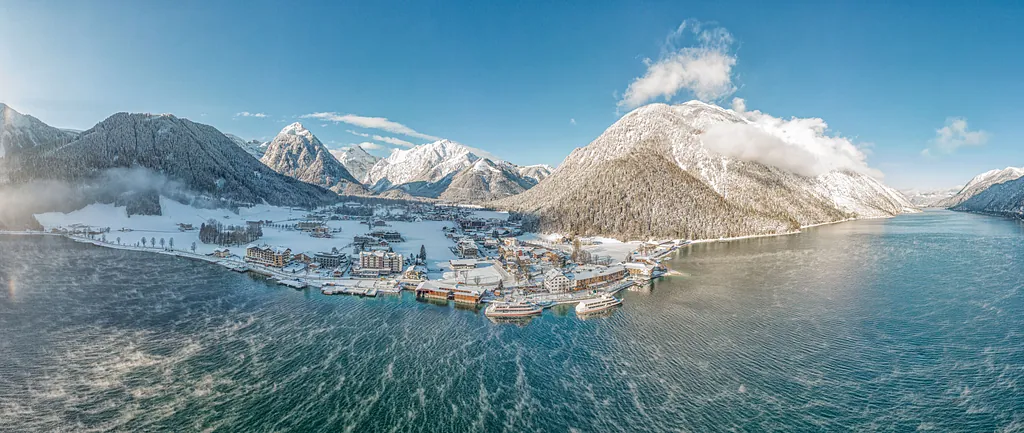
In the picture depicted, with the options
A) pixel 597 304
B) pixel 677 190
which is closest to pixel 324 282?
pixel 597 304

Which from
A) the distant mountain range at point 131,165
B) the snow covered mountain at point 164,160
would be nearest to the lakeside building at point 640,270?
the distant mountain range at point 131,165

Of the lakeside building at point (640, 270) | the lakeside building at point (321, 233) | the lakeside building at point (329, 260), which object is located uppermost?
the lakeside building at point (321, 233)

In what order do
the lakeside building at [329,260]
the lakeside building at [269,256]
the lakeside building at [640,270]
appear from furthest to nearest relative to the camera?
the lakeside building at [269,256], the lakeside building at [329,260], the lakeside building at [640,270]

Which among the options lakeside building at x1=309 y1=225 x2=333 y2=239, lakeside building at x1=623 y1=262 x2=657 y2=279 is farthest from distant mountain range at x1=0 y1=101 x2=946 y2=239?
lakeside building at x1=309 y1=225 x2=333 y2=239

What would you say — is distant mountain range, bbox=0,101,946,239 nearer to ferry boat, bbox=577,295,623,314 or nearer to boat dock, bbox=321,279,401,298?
ferry boat, bbox=577,295,623,314

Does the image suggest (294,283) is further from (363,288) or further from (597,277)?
(597,277)

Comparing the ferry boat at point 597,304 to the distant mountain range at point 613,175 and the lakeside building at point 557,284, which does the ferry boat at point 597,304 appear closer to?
the lakeside building at point 557,284

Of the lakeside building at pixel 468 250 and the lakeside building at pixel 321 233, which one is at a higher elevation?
the lakeside building at pixel 321 233

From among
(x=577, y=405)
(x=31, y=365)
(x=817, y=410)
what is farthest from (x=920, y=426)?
(x=31, y=365)
